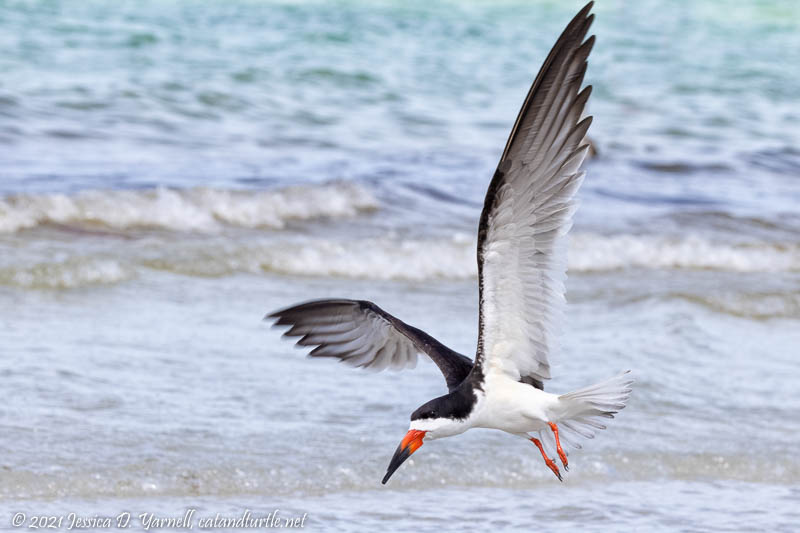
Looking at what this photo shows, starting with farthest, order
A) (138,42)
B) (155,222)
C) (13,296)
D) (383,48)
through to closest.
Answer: (383,48)
(138,42)
(155,222)
(13,296)

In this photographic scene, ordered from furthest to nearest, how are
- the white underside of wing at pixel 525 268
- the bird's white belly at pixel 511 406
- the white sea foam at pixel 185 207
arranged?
the white sea foam at pixel 185 207 < the bird's white belly at pixel 511 406 < the white underside of wing at pixel 525 268

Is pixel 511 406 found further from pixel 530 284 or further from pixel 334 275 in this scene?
pixel 334 275

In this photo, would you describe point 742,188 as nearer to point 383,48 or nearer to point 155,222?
point 155,222

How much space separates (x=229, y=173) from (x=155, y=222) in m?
1.97

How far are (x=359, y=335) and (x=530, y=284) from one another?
1009 millimetres

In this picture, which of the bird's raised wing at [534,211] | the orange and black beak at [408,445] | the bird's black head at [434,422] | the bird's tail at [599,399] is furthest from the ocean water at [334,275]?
the orange and black beak at [408,445]

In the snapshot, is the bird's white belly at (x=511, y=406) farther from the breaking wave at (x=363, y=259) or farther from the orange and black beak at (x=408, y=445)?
the breaking wave at (x=363, y=259)

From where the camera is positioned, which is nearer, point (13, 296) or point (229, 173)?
point (13, 296)

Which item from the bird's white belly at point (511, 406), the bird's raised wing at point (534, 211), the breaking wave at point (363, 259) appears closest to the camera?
the bird's raised wing at point (534, 211)

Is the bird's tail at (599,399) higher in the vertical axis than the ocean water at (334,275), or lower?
higher

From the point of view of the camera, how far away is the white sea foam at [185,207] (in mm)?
8969

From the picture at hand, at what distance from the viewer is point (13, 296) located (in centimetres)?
675

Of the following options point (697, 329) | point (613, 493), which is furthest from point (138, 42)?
point (613, 493)

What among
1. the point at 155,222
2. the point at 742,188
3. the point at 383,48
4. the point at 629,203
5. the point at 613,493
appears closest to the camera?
the point at 613,493
